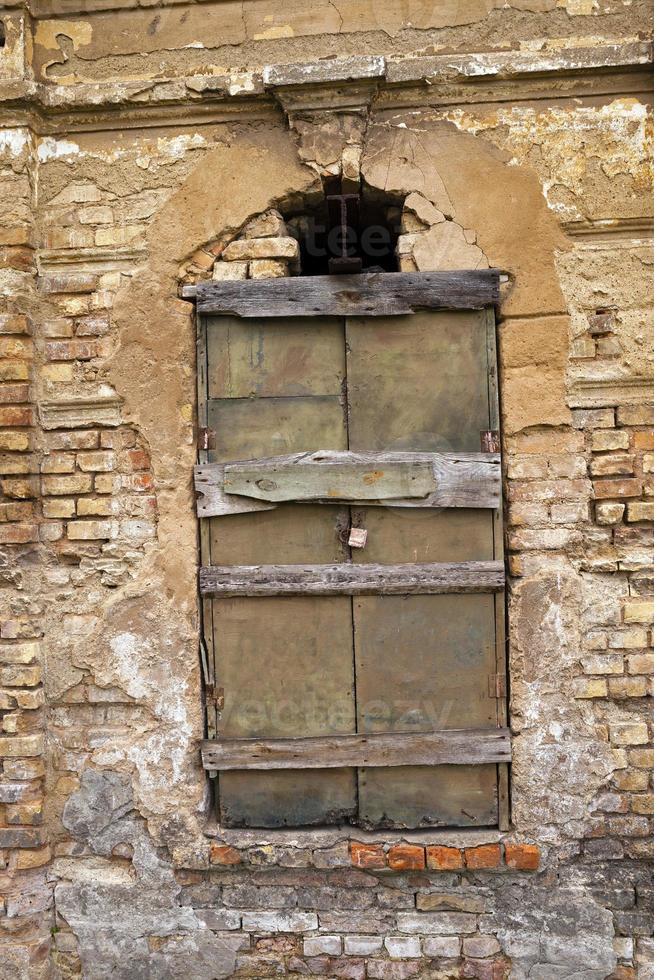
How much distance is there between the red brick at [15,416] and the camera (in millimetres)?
2861

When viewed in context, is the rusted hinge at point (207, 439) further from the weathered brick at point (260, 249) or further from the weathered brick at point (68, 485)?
the weathered brick at point (260, 249)

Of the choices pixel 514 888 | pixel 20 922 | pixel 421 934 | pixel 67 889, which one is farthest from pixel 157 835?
pixel 514 888

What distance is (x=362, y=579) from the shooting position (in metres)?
2.84

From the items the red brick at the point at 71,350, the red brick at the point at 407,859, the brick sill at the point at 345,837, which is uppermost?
the red brick at the point at 71,350

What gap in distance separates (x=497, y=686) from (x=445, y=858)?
71cm

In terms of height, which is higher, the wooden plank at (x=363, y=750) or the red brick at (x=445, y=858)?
the wooden plank at (x=363, y=750)

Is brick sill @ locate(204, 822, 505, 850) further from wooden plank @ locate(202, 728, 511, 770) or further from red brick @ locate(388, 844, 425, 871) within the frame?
wooden plank @ locate(202, 728, 511, 770)

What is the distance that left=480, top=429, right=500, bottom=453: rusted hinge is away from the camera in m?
2.83

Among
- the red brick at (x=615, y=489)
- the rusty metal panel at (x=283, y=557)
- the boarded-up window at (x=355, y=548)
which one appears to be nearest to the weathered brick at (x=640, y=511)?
the red brick at (x=615, y=489)

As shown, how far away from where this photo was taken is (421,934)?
2805 millimetres

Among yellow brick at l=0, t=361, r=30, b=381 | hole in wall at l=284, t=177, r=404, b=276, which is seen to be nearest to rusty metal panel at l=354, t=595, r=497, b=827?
hole in wall at l=284, t=177, r=404, b=276

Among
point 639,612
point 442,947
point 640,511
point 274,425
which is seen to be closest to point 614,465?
point 640,511

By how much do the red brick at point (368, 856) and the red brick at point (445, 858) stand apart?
0.19 metres

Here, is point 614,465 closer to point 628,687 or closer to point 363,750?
point 628,687
